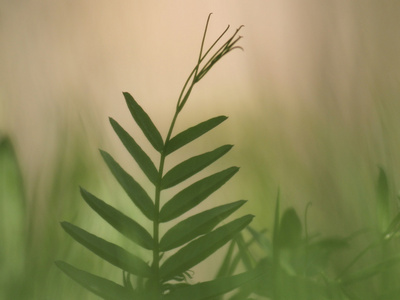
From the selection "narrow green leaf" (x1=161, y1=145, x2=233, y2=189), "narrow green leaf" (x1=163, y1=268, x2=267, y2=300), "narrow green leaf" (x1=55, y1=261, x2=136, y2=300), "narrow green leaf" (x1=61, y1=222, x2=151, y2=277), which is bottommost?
"narrow green leaf" (x1=163, y1=268, x2=267, y2=300)

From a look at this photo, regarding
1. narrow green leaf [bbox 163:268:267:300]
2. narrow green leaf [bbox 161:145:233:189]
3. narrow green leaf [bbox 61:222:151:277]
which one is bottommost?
narrow green leaf [bbox 163:268:267:300]

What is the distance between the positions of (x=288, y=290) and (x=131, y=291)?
3 centimetres

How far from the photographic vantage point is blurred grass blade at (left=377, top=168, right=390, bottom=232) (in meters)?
0.17

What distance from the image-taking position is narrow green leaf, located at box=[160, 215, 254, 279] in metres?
0.14

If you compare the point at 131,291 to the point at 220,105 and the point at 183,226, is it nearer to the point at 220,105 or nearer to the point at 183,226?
the point at 183,226

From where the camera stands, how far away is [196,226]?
0.15 m

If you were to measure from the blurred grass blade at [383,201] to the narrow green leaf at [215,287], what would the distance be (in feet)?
0.15

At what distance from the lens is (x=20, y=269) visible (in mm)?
155

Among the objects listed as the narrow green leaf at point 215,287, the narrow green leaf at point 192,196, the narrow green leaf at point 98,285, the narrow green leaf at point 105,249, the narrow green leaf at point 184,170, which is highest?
the narrow green leaf at point 184,170

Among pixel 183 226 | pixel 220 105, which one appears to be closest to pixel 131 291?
pixel 183 226

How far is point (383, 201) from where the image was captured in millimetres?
172

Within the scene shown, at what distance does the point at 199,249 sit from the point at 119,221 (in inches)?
0.7

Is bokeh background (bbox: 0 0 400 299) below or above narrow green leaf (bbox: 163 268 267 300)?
A: above

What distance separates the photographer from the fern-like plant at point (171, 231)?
0.14 metres
